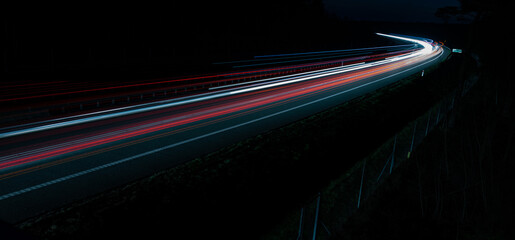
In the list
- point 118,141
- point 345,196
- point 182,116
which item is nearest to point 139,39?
point 182,116

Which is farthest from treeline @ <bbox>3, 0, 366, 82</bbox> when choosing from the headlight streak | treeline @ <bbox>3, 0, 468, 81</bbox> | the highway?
the highway

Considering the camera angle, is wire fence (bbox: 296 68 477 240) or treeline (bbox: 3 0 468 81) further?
treeline (bbox: 3 0 468 81)

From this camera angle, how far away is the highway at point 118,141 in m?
7.46

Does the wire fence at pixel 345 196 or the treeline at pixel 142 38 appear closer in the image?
the wire fence at pixel 345 196

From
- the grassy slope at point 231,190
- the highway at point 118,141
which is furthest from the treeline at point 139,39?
the grassy slope at point 231,190

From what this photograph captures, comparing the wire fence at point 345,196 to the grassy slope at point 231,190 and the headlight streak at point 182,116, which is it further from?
the headlight streak at point 182,116

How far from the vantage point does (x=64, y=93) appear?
15.8 meters

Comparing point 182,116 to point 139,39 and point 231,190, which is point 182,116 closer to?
point 231,190

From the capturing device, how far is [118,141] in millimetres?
10938

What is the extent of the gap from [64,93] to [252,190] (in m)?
13.1

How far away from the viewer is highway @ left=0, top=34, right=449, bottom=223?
7465 millimetres

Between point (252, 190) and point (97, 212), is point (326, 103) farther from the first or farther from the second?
point (97, 212)

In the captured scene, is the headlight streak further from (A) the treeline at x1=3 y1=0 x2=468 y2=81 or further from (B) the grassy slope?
(A) the treeline at x1=3 y1=0 x2=468 y2=81

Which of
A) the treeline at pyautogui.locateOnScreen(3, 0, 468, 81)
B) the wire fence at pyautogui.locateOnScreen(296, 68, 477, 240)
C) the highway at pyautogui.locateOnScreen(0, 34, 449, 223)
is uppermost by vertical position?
the treeline at pyautogui.locateOnScreen(3, 0, 468, 81)
